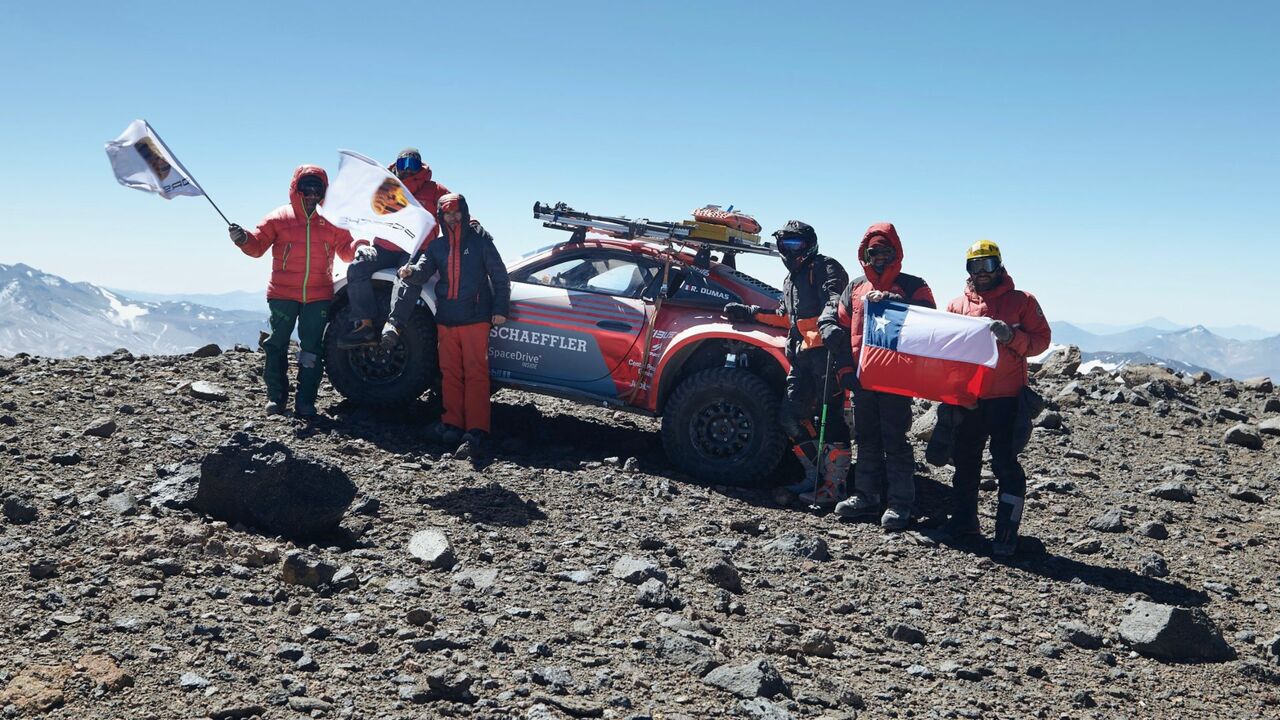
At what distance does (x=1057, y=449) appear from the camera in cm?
988

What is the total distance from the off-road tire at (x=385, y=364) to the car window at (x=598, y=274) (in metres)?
0.97

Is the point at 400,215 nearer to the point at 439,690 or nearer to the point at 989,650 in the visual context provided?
the point at 439,690

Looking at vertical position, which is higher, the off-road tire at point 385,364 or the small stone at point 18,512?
the off-road tire at point 385,364

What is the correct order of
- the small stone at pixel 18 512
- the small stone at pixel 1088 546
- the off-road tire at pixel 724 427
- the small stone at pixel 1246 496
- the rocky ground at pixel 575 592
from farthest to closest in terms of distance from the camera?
the small stone at pixel 1246 496
the off-road tire at pixel 724 427
the small stone at pixel 1088 546
the small stone at pixel 18 512
the rocky ground at pixel 575 592

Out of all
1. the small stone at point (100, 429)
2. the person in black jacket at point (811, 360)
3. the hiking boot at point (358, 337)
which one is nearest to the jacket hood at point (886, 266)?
the person in black jacket at point (811, 360)

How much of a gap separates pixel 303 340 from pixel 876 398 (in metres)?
4.71

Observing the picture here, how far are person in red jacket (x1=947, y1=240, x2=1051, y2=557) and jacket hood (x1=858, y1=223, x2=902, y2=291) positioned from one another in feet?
1.46

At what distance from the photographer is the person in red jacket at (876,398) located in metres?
7.08

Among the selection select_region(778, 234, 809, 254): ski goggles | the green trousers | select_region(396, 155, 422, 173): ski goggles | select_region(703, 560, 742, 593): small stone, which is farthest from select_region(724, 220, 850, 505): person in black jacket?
the green trousers

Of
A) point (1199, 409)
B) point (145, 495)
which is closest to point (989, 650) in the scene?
point (145, 495)

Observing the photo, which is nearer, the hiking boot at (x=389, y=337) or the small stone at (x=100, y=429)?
the small stone at (x=100, y=429)

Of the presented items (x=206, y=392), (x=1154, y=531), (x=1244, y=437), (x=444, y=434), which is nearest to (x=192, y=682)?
(x=444, y=434)

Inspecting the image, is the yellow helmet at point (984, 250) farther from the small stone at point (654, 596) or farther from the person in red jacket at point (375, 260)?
the person in red jacket at point (375, 260)

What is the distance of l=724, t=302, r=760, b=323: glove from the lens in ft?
25.6
